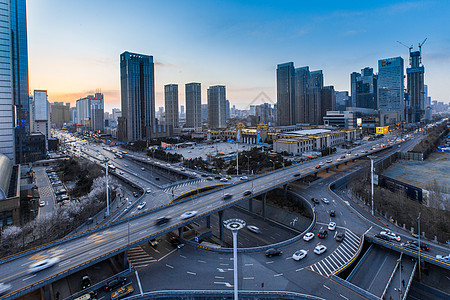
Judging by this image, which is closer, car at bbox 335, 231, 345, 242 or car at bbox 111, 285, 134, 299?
car at bbox 111, 285, 134, 299

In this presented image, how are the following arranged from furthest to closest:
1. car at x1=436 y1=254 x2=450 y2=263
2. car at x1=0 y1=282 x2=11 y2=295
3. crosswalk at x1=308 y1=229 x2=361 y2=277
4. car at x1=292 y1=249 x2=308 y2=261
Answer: car at x1=292 y1=249 x2=308 y2=261
car at x1=436 y1=254 x2=450 y2=263
crosswalk at x1=308 y1=229 x2=361 y2=277
car at x1=0 y1=282 x2=11 y2=295

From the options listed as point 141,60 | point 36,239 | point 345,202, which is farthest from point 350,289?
point 141,60

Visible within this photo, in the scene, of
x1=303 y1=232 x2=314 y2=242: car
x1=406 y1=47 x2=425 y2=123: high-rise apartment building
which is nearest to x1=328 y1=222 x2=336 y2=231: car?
x1=303 y1=232 x2=314 y2=242: car

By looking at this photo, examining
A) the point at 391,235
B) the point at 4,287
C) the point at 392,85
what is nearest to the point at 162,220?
the point at 4,287

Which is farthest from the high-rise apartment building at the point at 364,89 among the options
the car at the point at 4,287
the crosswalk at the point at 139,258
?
the car at the point at 4,287

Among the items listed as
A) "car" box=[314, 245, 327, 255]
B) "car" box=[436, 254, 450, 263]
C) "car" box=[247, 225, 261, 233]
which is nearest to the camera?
"car" box=[436, 254, 450, 263]

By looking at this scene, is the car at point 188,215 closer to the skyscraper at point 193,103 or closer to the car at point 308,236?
the car at point 308,236

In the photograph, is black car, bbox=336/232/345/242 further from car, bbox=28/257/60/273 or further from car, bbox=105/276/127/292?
car, bbox=28/257/60/273

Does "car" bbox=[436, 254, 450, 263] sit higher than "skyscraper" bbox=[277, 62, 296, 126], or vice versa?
"skyscraper" bbox=[277, 62, 296, 126]
